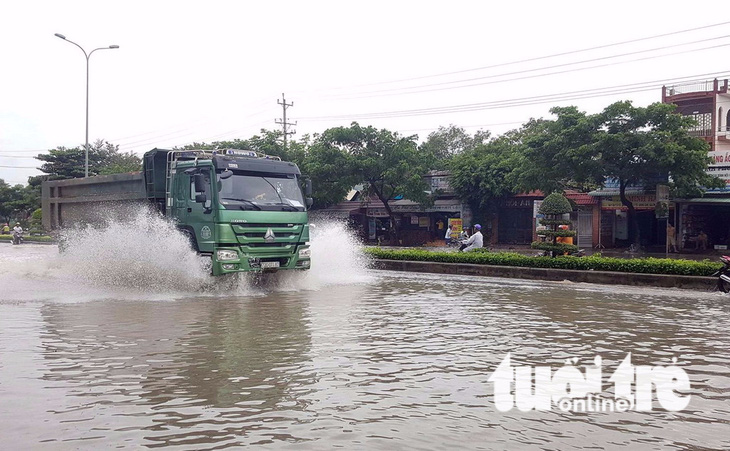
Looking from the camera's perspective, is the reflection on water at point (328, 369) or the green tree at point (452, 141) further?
the green tree at point (452, 141)

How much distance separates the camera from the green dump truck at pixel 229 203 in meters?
13.3

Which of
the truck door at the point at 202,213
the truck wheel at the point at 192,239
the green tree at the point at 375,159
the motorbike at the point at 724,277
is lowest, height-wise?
the motorbike at the point at 724,277

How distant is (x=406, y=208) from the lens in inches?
1754

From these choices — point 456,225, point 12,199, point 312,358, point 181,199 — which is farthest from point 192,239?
point 12,199

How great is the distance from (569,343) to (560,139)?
2504 cm

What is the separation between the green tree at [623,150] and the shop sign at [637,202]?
71 cm

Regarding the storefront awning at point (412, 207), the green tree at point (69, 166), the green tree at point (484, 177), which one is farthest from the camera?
the green tree at point (69, 166)

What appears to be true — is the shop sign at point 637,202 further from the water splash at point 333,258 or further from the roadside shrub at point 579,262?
the water splash at point 333,258

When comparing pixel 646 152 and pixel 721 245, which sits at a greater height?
pixel 646 152

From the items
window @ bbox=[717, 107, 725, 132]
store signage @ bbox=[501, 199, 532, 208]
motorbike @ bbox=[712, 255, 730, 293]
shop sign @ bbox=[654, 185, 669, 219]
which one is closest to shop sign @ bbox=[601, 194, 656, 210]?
shop sign @ bbox=[654, 185, 669, 219]

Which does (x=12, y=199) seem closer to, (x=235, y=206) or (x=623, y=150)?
(x=623, y=150)

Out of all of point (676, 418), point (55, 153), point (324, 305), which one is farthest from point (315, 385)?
point (55, 153)

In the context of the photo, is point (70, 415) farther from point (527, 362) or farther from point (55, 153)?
point (55, 153)

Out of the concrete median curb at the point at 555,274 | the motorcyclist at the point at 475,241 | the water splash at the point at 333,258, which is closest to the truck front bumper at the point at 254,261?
the water splash at the point at 333,258
